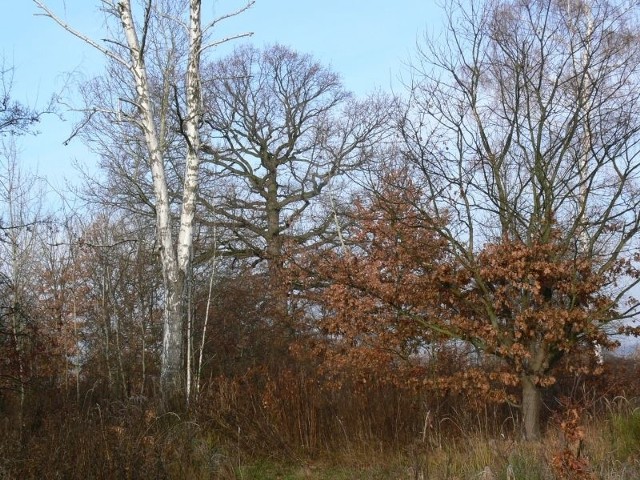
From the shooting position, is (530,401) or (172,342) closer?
(530,401)

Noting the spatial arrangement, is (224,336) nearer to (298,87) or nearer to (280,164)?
(280,164)

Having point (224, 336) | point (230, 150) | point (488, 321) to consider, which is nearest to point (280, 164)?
point (230, 150)

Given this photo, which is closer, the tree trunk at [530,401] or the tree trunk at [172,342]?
the tree trunk at [530,401]

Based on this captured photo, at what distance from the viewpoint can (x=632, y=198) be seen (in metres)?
9.56

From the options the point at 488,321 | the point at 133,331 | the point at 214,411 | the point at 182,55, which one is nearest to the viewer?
the point at 214,411

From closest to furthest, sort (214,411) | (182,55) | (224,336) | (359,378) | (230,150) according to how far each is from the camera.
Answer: (214,411) → (359,378) → (182,55) → (224,336) → (230,150)

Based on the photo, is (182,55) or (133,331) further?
(133,331)

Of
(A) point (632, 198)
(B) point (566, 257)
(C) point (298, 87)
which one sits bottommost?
(B) point (566, 257)

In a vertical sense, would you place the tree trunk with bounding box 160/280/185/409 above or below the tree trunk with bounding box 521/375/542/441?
above

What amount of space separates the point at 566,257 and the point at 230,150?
1592 cm

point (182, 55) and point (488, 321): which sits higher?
point (182, 55)

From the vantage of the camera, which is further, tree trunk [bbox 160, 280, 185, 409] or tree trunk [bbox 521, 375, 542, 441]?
tree trunk [bbox 160, 280, 185, 409]

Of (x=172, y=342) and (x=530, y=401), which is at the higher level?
(x=172, y=342)

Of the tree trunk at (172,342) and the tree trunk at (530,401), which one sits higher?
the tree trunk at (172,342)
